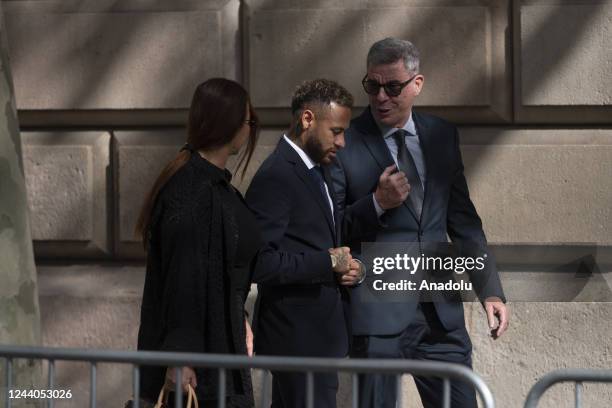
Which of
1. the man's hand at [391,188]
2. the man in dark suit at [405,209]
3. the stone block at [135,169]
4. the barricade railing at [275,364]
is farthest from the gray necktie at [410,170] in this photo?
the stone block at [135,169]

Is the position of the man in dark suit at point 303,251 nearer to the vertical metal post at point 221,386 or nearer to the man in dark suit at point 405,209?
the man in dark suit at point 405,209

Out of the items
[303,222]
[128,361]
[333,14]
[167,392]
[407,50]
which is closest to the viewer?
[128,361]

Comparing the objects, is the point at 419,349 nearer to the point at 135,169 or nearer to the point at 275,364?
the point at 275,364

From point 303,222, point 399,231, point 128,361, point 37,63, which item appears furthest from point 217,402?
point 37,63

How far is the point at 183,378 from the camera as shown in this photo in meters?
3.79

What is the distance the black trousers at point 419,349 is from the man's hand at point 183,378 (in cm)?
114

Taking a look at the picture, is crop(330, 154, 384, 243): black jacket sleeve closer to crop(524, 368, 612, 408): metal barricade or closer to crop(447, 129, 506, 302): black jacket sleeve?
crop(447, 129, 506, 302): black jacket sleeve

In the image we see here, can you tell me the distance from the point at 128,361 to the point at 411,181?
174 centimetres

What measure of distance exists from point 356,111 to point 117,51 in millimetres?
1268

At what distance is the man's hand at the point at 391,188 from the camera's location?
4789 mm

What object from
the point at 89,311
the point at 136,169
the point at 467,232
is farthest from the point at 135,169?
the point at 467,232

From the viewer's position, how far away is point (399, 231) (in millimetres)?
4992

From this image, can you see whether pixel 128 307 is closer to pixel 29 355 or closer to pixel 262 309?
pixel 262 309

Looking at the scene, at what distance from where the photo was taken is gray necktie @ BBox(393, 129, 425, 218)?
16.4 feet
